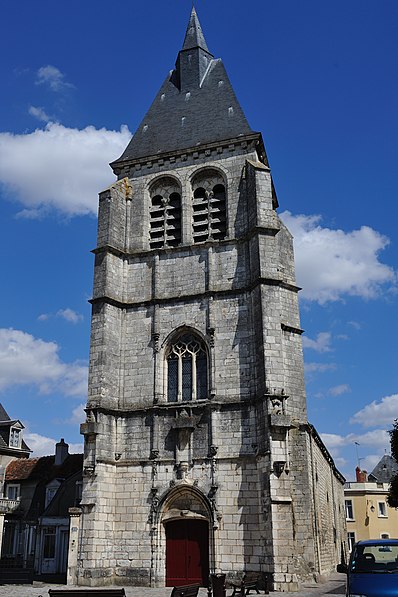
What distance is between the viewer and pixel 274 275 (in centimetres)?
1823

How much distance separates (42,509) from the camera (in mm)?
24609

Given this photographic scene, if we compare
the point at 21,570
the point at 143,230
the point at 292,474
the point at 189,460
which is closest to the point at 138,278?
the point at 143,230

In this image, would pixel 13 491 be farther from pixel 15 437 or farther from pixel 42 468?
pixel 15 437

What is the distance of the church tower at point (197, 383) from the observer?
16562mm

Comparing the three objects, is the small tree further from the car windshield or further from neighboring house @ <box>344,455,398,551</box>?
neighboring house @ <box>344,455,398,551</box>

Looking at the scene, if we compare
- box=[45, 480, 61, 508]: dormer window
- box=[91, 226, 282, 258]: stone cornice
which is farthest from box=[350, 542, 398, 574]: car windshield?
box=[45, 480, 61, 508]: dormer window

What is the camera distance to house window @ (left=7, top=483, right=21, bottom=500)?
85.1ft

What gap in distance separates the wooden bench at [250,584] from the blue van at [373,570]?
425 centimetres

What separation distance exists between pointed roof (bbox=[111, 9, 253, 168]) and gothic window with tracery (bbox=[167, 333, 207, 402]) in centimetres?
719

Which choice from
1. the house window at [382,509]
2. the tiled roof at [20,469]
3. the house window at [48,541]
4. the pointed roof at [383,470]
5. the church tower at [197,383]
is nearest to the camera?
the church tower at [197,383]

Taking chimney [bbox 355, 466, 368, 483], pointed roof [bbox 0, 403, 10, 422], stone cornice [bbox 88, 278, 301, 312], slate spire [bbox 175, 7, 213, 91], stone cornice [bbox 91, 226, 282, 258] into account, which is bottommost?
chimney [bbox 355, 466, 368, 483]

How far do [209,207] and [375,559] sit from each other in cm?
1390

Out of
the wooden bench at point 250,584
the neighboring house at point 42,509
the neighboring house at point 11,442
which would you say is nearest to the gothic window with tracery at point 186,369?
the wooden bench at point 250,584

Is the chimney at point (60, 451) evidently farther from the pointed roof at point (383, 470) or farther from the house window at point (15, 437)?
the pointed roof at point (383, 470)
